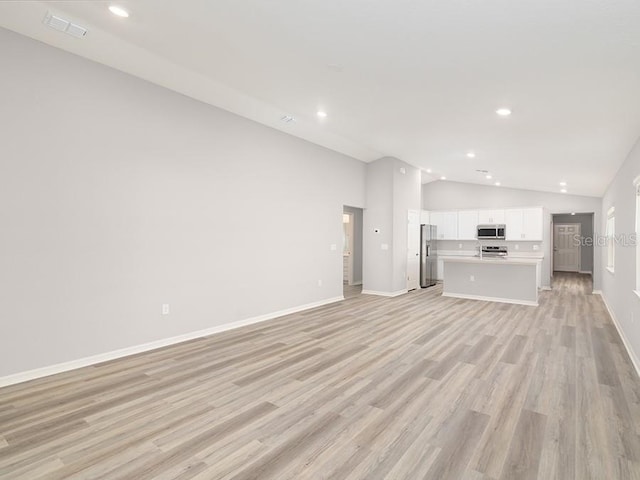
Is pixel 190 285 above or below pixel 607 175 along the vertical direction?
below

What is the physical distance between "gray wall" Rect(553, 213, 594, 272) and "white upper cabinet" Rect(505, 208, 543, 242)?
19.9 ft

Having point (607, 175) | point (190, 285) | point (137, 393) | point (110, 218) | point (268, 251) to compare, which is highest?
point (607, 175)

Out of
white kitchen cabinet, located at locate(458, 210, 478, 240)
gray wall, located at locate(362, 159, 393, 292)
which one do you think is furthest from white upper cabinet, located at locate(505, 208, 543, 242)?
gray wall, located at locate(362, 159, 393, 292)

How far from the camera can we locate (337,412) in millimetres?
2633

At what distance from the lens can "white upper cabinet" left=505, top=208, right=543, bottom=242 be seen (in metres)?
8.90

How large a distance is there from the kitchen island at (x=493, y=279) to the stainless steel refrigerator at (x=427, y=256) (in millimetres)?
1118

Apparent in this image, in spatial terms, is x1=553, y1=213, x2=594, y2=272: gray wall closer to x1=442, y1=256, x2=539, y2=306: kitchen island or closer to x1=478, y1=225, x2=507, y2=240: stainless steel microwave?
x1=478, y1=225, x2=507, y2=240: stainless steel microwave

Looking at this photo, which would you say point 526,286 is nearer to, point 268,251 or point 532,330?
point 532,330

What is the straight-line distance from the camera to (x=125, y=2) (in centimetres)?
259

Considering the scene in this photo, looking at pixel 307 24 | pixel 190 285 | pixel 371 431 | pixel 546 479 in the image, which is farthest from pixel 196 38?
pixel 546 479

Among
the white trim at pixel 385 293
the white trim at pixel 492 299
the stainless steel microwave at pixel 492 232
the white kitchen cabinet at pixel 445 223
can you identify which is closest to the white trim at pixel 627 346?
the white trim at pixel 492 299

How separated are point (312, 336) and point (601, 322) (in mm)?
4873

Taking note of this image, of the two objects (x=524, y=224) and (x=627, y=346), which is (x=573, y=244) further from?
(x=627, y=346)

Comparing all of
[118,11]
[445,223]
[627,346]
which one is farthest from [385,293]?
[118,11]
